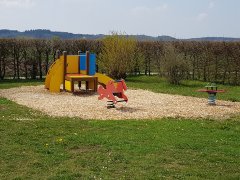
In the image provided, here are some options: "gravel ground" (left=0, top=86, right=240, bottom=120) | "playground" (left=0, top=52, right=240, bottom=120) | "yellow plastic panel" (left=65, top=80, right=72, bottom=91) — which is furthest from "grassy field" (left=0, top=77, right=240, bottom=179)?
"yellow plastic panel" (left=65, top=80, right=72, bottom=91)

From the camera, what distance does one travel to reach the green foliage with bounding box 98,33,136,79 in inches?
926

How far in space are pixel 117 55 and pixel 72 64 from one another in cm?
579

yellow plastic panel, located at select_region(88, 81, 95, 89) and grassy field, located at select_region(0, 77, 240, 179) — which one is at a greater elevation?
yellow plastic panel, located at select_region(88, 81, 95, 89)

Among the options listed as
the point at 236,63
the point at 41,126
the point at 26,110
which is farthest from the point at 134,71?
the point at 41,126

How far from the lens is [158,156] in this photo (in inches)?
288

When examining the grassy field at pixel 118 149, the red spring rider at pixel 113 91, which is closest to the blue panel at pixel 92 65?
the red spring rider at pixel 113 91

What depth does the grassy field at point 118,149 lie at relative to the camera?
6.45 metres

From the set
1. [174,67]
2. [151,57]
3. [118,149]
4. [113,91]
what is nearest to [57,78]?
[113,91]

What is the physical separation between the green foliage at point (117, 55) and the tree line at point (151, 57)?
405mm

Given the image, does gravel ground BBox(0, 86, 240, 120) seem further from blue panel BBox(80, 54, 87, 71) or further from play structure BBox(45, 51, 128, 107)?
blue panel BBox(80, 54, 87, 71)

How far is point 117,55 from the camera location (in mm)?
23484

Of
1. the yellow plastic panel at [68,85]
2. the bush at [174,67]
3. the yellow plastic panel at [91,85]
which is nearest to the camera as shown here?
the yellow plastic panel at [68,85]

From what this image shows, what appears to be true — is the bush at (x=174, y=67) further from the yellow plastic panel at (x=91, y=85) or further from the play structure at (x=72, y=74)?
the yellow plastic panel at (x=91, y=85)

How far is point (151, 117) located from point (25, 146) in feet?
14.8
